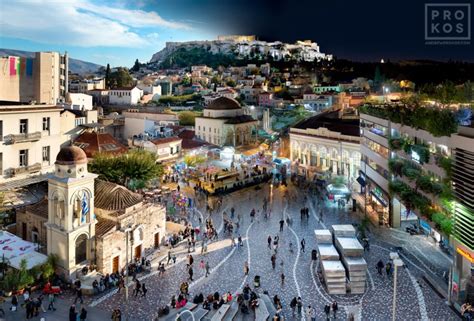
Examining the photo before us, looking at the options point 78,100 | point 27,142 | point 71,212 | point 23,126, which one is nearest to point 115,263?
point 71,212

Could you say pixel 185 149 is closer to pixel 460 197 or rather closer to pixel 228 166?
pixel 228 166

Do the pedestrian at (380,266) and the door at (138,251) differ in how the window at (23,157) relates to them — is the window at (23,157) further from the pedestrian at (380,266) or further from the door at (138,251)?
the pedestrian at (380,266)

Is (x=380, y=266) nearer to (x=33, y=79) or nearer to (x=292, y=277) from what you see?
(x=292, y=277)

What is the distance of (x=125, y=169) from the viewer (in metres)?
34.0

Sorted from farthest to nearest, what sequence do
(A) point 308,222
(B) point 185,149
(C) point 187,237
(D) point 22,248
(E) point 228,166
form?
(B) point 185,149
(E) point 228,166
(A) point 308,222
(C) point 187,237
(D) point 22,248

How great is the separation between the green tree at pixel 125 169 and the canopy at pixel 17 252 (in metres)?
10.8

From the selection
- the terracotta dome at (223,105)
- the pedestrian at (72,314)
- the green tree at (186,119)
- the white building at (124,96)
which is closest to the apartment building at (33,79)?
the green tree at (186,119)

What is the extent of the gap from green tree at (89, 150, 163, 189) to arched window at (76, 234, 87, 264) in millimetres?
11460

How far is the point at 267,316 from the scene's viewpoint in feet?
57.8

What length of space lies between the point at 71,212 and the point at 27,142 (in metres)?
11.2

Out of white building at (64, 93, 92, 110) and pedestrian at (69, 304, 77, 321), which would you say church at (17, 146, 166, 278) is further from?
white building at (64, 93, 92, 110)

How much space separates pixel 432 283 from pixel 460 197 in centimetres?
473

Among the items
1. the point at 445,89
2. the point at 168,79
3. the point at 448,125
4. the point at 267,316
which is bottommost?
the point at 267,316

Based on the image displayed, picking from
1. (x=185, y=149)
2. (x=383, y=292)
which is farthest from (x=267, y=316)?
(x=185, y=149)
